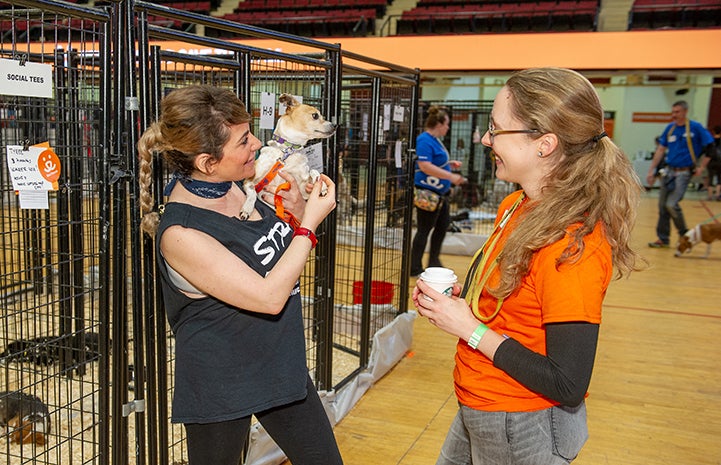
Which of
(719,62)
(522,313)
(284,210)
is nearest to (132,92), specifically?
(284,210)

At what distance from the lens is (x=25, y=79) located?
1.59 m

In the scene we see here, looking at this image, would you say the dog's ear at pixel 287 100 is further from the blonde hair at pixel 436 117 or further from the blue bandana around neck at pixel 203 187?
the blonde hair at pixel 436 117

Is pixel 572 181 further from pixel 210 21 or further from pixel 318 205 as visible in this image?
pixel 210 21

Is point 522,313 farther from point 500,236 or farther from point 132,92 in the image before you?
point 132,92

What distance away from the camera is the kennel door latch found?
192 cm

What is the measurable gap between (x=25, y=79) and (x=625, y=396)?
342cm

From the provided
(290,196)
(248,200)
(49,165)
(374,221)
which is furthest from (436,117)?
(49,165)

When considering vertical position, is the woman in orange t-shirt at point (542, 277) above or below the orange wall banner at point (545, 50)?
below

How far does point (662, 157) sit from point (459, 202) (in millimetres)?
2965

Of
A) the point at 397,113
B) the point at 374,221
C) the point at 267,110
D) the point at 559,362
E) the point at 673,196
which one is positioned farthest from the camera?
the point at 673,196

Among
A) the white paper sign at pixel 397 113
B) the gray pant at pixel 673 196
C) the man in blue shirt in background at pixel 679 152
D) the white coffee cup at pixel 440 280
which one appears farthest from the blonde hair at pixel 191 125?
the gray pant at pixel 673 196

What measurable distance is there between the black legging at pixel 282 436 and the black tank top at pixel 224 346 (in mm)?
58

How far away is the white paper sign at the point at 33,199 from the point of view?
5.44ft

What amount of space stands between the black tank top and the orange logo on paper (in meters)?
0.40
